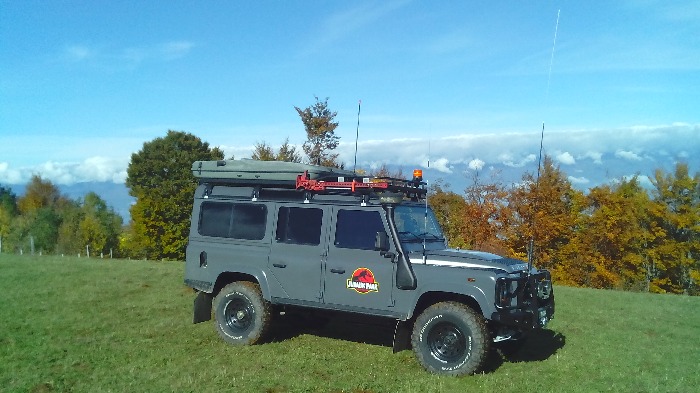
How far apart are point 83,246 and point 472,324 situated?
59.9 metres

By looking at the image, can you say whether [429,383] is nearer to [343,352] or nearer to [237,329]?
[343,352]

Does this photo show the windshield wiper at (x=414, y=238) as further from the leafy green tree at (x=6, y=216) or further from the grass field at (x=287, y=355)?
the leafy green tree at (x=6, y=216)

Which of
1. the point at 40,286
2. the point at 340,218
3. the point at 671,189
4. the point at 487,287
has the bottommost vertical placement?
the point at 40,286

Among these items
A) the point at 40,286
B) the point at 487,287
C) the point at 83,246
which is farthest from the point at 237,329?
the point at 83,246

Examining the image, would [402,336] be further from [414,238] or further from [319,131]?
[319,131]

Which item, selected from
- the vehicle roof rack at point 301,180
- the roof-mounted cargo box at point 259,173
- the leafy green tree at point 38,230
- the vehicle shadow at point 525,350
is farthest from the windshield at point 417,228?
the leafy green tree at point 38,230

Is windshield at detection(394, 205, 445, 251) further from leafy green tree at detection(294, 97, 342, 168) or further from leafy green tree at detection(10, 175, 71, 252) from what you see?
leafy green tree at detection(10, 175, 71, 252)

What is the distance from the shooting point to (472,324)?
7168mm

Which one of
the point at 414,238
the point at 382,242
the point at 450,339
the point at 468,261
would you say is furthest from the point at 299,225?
the point at 450,339

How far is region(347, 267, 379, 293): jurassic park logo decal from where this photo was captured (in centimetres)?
782

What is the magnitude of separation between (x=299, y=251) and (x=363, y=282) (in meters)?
1.20

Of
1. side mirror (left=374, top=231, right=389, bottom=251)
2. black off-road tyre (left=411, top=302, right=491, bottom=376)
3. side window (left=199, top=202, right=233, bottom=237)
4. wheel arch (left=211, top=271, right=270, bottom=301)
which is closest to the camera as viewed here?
black off-road tyre (left=411, top=302, right=491, bottom=376)

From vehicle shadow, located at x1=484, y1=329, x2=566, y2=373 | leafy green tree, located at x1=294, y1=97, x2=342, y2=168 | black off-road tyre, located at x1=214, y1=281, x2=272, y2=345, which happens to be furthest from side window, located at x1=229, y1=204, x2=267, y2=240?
leafy green tree, located at x1=294, y1=97, x2=342, y2=168

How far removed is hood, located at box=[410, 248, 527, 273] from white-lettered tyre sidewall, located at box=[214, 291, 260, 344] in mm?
2896
